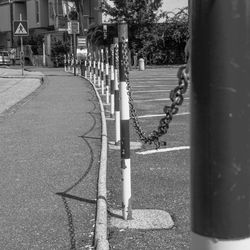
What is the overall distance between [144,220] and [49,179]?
185 cm

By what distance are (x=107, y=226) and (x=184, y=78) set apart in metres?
2.60

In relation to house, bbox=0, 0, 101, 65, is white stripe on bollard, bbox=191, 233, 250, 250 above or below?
below

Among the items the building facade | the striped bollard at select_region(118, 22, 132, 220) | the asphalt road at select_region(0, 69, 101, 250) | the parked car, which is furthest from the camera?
the parked car

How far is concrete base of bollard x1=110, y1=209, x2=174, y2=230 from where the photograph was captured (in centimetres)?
468

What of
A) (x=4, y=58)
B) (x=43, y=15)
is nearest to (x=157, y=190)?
(x=4, y=58)

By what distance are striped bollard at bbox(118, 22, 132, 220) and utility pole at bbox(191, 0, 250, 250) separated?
2921 mm

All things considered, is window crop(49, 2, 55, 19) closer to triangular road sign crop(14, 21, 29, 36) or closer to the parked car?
the parked car

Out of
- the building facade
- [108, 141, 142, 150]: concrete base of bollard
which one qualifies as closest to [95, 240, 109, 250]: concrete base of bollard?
[108, 141, 142, 150]: concrete base of bollard

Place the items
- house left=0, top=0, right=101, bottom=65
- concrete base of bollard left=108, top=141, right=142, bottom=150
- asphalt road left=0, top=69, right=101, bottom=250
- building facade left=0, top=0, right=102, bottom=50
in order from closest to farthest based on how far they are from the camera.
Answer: asphalt road left=0, top=69, right=101, bottom=250
concrete base of bollard left=108, top=141, right=142, bottom=150
house left=0, top=0, right=101, bottom=65
building facade left=0, top=0, right=102, bottom=50

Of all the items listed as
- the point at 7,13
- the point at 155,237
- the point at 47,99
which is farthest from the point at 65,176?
the point at 7,13

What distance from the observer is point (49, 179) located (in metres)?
6.35

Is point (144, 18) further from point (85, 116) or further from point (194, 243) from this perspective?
point (194, 243)

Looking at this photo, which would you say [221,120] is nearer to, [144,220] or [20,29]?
[144,220]

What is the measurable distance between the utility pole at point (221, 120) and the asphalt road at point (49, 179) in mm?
2440
